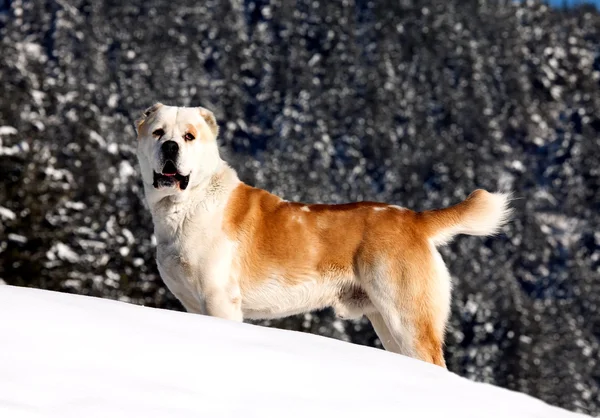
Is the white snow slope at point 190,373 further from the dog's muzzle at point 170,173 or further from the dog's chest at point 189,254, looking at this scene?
the dog's muzzle at point 170,173

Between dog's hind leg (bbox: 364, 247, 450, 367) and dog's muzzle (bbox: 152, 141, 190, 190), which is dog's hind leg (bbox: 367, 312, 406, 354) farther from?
dog's muzzle (bbox: 152, 141, 190, 190)

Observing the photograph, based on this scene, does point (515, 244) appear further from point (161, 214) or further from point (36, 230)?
point (161, 214)

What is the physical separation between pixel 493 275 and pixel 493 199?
112065mm

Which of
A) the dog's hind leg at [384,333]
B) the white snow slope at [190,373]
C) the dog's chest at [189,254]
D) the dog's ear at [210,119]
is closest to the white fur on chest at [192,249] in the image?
the dog's chest at [189,254]

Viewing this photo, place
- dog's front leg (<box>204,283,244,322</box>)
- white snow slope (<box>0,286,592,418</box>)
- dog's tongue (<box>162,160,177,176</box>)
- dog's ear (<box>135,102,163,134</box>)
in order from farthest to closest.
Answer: dog's ear (<box>135,102,163,134</box>) → dog's tongue (<box>162,160,177,176</box>) → dog's front leg (<box>204,283,244,322</box>) → white snow slope (<box>0,286,592,418</box>)

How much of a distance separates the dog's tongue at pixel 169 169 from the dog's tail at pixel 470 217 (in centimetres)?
177

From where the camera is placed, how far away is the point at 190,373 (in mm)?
3908

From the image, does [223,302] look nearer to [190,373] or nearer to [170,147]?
[170,147]

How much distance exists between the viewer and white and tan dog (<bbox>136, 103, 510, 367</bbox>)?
6977mm

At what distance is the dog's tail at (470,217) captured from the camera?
7.43 meters

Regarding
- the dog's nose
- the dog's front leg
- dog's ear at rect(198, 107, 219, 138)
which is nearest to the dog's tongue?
the dog's nose

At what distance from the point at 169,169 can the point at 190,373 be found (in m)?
3.39

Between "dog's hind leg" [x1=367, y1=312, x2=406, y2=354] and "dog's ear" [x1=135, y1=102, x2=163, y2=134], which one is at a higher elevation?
"dog's ear" [x1=135, y1=102, x2=163, y2=134]

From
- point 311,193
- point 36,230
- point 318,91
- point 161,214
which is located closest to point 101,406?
point 161,214
